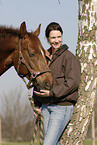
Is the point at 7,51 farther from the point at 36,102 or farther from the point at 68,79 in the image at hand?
the point at 68,79

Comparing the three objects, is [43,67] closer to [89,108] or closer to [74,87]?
[74,87]

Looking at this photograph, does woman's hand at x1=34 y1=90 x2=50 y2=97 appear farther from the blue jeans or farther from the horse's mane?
the horse's mane

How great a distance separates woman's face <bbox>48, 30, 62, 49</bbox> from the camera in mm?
3834

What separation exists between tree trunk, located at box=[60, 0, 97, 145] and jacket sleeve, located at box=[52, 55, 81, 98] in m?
0.80

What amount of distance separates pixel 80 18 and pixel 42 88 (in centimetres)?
159

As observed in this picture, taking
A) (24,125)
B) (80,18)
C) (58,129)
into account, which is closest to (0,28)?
(80,18)

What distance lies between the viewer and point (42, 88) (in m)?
3.75

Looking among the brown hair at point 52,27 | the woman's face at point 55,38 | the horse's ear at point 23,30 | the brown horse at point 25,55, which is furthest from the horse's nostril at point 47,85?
the horse's ear at point 23,30

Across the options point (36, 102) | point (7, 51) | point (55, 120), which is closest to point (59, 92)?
point (55, 120)

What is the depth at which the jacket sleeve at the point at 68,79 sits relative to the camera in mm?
3580

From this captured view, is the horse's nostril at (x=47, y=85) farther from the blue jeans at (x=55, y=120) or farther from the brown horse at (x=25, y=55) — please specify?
the blue jeans at (x=55, y=120)

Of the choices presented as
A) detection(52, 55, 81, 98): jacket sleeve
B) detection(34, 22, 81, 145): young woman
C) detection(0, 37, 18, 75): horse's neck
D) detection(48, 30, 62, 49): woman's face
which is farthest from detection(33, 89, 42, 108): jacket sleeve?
detection(48, 30, 62, 49): woman's face

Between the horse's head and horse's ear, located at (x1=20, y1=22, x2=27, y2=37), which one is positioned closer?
the horse's head

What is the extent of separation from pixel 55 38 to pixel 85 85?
1.02 meters
